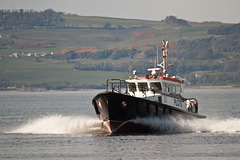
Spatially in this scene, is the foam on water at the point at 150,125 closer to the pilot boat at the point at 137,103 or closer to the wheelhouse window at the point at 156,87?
the pilot boat at the point at 137,103

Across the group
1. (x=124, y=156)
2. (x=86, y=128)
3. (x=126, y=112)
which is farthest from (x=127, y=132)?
(x=124, y=156)

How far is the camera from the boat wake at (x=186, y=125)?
45.5 metres

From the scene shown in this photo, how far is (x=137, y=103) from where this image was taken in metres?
44.1

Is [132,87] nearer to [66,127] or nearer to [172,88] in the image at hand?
[172,88]

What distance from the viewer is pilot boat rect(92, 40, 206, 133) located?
144 feet

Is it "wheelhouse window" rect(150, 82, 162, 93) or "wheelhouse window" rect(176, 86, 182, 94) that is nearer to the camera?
"wheelhouse window" rect(150, 82, 162, 93)

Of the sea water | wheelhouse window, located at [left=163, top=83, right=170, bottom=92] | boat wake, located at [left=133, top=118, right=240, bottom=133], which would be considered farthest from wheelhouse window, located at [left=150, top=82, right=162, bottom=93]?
the sea water

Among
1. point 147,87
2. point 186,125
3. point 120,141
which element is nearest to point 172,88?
point 147,87

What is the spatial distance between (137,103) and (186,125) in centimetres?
644

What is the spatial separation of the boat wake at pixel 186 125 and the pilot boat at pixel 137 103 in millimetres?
366

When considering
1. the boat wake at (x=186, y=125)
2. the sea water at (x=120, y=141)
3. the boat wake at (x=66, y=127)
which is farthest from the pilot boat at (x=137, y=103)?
the boat wake at (x=66, y=127)

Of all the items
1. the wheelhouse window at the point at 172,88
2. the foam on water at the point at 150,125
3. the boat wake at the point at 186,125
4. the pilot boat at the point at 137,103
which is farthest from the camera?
the wheelhouse window at the point at 172,88

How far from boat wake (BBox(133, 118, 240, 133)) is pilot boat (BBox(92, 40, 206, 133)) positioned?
37cm

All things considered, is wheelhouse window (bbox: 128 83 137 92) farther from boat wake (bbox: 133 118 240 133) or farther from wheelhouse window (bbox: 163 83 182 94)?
boat wake (bbox: 133 118 240 133)
